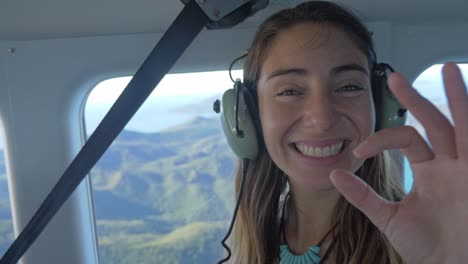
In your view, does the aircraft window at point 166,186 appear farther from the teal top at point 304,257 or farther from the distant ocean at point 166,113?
the teal top at point 304,257

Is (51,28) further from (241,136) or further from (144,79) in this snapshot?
(241,136)

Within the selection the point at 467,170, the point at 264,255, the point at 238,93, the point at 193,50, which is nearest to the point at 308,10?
the point at 238,93

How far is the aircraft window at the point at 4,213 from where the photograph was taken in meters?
1.52

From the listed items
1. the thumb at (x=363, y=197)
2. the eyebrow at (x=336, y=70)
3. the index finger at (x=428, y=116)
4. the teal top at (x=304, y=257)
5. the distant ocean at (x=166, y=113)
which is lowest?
the teal top at (x=304, y=257)

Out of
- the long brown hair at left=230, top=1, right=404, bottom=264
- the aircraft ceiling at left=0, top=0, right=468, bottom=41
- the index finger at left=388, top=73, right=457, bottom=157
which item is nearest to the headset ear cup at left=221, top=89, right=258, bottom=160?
the long brown hair at left=230, top=1, right=404, bottom=264

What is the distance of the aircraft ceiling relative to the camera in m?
1.28

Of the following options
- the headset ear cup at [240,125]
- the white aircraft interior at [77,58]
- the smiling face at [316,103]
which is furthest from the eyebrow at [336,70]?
the white aircraft interior at [77,58]

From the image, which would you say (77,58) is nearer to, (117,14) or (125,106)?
(117,14)

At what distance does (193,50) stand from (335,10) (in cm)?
51

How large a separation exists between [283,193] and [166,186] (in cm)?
49

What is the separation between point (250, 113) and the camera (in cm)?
112

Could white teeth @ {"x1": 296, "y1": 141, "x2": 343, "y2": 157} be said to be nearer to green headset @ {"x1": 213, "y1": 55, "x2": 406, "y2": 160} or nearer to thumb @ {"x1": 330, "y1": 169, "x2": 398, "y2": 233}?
green headset @ {"x1": 213, "y1": 55, "x2": 406, "y2": 160}

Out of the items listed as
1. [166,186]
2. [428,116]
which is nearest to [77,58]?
[166,186]

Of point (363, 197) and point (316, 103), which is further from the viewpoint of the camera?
point (316, 103)
